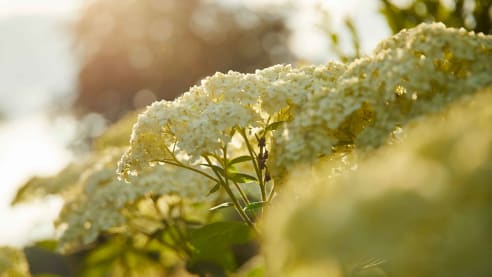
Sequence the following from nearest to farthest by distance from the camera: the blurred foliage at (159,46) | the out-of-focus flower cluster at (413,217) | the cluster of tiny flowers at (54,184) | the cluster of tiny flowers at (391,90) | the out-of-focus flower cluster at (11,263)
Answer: the out-of-focus flower cluster at (413,217) → the cluster of tiny flowers at (391,90) → the out-of-focus flower cluster at (11,263) → the cluster of tiny flowers at (54,184) → the blurred foliage at (159,46)

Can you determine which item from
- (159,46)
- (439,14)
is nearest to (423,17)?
(439,14)

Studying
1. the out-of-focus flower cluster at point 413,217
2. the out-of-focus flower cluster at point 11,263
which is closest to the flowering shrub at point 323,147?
the out-of-focus flower cluster at point 413,217

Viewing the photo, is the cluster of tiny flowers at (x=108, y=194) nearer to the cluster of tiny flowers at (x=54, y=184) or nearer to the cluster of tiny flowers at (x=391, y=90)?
the cluster of tiny flowers at (x=54, y=184)

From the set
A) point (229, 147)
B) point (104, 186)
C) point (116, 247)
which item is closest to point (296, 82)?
point (229, 147)

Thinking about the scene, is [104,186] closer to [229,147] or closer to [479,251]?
[229,147]

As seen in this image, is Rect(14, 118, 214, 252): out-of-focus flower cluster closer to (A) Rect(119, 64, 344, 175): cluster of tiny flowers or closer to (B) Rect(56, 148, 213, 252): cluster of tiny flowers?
(B) Rect(56, 148, 213, 252): cluster of tiny flowers
